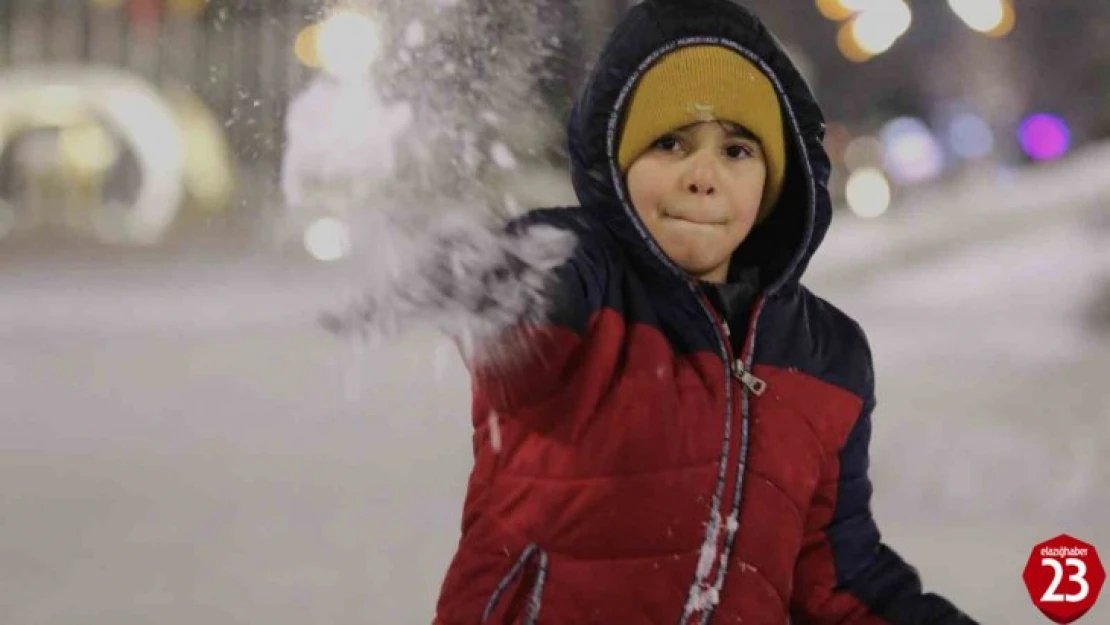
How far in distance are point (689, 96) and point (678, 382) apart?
0.22 metres

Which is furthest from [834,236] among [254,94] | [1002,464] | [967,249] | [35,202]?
[35,202]

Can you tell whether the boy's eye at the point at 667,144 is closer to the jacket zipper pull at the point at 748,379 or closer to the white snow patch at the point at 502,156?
the jacket zipper pull at the point at 748,379

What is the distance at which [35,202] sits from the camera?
466 centimetres

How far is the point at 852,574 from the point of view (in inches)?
44.8

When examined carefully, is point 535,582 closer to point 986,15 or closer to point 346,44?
point 346,44

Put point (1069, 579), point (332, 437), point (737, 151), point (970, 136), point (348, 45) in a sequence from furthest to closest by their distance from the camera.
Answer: point (970, 136) → point (332, 437) → point (1069, 579) → point (348, 45) → point (737, 151)

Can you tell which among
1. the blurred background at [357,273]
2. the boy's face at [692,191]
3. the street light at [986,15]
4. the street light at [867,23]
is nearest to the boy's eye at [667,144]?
the boy's face at [692,191]

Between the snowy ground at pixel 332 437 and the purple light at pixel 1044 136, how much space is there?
0.40 meters

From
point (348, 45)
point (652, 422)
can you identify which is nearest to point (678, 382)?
point (652, 422)

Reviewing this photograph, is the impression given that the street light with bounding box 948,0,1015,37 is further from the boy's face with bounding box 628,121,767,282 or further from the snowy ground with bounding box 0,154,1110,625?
the boy's face with bounding box 628,121,767,282

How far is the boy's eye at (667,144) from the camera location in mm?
1046

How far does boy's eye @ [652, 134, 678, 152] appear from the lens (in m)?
1.05

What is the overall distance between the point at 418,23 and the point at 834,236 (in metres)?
2.42

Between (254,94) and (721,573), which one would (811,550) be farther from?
(254,94)
